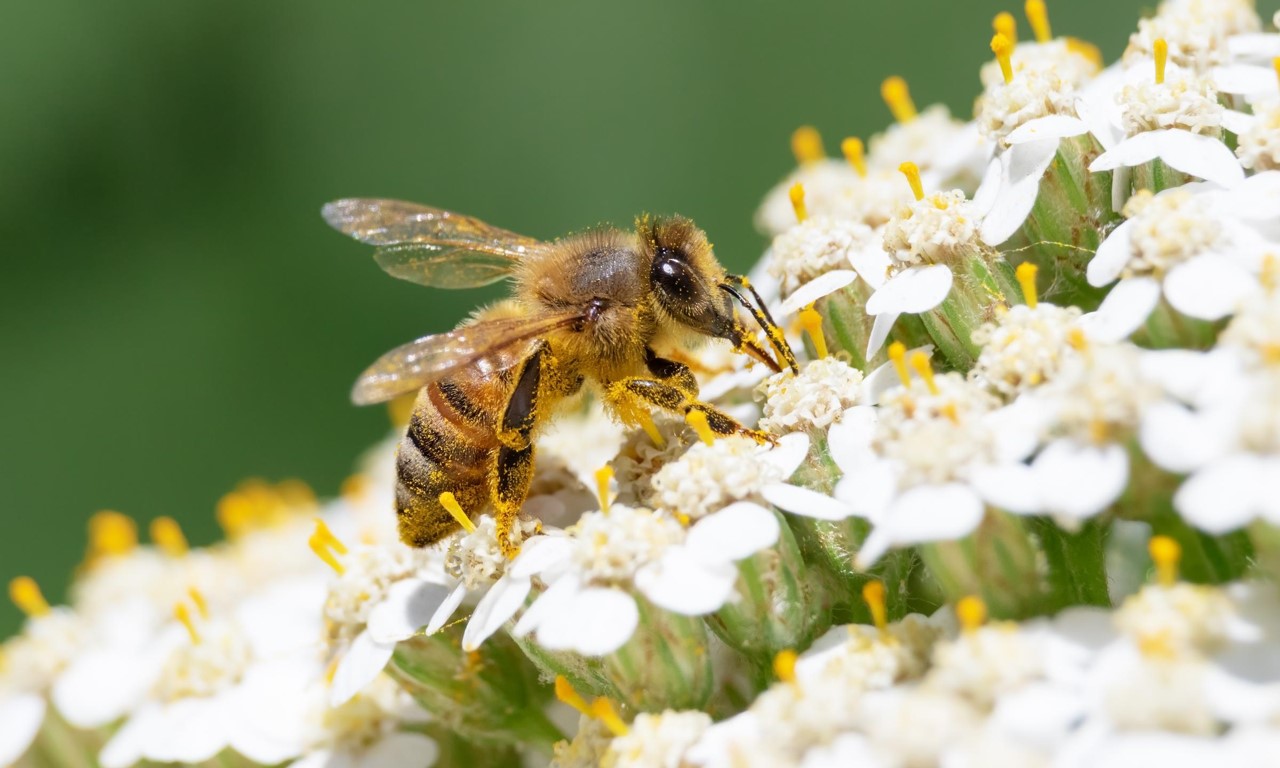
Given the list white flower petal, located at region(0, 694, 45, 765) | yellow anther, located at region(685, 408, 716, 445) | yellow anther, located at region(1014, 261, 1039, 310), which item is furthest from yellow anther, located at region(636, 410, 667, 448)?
white flower petal, located at region(0, 694, 45, 765)

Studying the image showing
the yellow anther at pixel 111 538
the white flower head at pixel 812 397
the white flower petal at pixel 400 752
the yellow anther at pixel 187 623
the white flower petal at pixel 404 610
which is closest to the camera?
the white flower head at pixel 812 397

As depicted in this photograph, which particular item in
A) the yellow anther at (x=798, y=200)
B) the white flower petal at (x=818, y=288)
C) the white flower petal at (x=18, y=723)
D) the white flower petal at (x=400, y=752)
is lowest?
the white flower petal at (x=400, y=752)

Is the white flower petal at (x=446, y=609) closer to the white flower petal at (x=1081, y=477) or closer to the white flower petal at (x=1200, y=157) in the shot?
the white flower petal at (x=1081, y=477)

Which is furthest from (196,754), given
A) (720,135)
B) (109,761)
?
(720,135)

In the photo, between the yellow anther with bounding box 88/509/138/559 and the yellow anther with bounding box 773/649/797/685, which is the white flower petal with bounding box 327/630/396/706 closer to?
the yellow anther with bounding box 773/649/797/685

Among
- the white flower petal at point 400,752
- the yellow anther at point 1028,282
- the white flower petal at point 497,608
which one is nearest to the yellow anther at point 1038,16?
the yellow anther at point 1028,282

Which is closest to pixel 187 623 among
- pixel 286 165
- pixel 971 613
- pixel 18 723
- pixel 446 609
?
pixel 18 723

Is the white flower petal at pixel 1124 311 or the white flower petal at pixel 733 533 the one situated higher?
the white flower petal at pixel 1124 311
